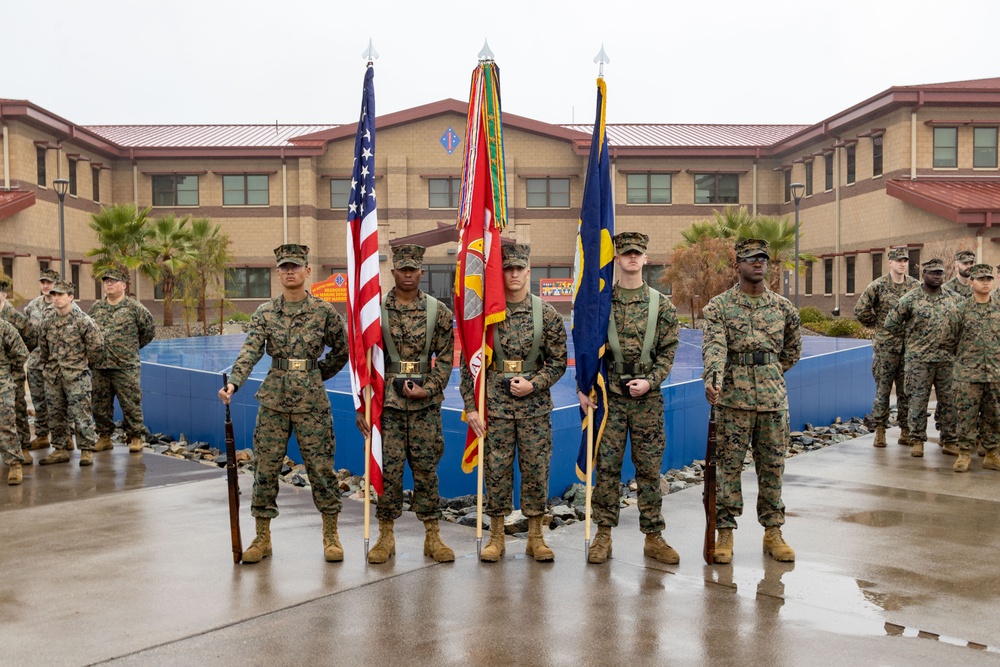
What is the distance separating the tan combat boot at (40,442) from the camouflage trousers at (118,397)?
824 millimetres

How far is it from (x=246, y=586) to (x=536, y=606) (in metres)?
1.92

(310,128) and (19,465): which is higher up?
(310,128)

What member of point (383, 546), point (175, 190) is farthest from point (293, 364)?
point (175, 190)

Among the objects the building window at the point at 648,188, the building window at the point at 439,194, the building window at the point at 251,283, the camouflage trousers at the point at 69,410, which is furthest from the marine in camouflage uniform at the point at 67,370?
the building window at the point at 648,188

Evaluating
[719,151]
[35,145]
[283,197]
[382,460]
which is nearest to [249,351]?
[382,460]

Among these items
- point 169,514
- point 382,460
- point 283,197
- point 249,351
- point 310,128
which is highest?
point 310,128

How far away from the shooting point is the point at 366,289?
673cm

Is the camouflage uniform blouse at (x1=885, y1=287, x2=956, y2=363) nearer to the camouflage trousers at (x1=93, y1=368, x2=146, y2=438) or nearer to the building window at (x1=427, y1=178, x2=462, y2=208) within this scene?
the camouflage trousers at (x1=93, y1=368, x2=146, y2=438)

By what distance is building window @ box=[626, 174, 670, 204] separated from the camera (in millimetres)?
40500

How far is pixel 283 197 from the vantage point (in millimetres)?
38875

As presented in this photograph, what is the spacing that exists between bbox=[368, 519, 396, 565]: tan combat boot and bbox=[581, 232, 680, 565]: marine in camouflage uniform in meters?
1.42

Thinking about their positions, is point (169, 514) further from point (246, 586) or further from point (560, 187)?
point (560, 187)

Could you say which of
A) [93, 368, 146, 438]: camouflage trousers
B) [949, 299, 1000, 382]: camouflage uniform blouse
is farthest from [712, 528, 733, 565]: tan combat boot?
[93, 368, 146, 438]: camouflage trousers

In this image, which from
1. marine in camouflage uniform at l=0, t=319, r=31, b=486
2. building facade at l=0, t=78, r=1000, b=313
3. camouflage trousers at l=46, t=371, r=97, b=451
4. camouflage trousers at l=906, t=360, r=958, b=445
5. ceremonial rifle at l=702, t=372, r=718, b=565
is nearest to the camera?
ceremonial rifle at l=702, t=372, r=718, b=565
